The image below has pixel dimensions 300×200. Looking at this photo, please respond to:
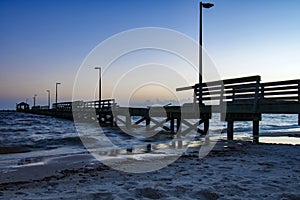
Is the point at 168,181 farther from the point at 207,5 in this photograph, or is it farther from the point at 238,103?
the point at 207,5

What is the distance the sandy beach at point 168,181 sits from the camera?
190 inches

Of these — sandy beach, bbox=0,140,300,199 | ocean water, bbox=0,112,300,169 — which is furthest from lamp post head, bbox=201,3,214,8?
sandy beach, bbox=0,140,300,199

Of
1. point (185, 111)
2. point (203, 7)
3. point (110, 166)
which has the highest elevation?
point (203, 7)

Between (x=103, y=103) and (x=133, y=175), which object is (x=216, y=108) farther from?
(x=103, y=103)

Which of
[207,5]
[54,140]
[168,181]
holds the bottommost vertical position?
[54,140]

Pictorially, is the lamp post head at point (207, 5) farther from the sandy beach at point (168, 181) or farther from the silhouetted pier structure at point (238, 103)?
the sandy beach at point (168, 181)

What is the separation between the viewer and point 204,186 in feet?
17.4

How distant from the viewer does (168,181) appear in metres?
5.70

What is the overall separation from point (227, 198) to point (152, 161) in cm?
388

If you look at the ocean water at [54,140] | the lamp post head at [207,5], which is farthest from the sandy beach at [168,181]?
the lamp post head at [207,5]

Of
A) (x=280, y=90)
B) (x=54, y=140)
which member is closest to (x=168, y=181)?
(x=280, y=90)

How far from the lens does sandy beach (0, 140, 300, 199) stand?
15.8 feet

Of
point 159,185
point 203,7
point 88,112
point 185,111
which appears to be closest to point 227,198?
point 159,185

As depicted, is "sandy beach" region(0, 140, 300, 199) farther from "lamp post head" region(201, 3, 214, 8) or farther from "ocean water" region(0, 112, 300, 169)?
"lamp post head" region(201, 3, 214, 8)
